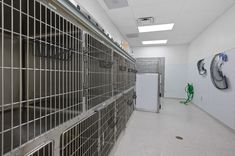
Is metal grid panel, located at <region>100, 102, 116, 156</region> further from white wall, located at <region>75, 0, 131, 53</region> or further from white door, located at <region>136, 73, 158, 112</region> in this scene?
white door, located at <region>136, 73, 158, 112</region>

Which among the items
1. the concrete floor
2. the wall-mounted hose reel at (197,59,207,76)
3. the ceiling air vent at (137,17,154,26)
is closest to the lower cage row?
the concrete floor

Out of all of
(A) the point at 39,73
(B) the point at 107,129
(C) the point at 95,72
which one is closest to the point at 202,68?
(B) the point at 107,129

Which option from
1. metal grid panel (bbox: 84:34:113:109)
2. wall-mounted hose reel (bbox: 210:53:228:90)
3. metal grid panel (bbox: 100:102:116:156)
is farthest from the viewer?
wall-mounted hose reel (bbox: 210:53:228:90)

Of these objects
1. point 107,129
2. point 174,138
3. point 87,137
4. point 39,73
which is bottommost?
point 174,138

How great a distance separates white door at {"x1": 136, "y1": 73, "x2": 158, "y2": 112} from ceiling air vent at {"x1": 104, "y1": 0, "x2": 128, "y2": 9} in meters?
2.19

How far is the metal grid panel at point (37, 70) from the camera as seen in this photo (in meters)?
0.58

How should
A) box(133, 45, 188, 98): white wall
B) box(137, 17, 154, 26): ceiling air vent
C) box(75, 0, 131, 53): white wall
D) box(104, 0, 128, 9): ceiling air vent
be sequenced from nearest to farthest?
1. box(75, 0, 131, 53): white wall
2. box(104, 0, 128, 9): ceiling air vent
3. box(137, 17, 154, 26): ceiling air vent
4. box(133, 45, 188, 98): white wall

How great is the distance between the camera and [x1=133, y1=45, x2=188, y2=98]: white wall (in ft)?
22.4

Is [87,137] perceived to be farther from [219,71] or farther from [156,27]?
[156,27]

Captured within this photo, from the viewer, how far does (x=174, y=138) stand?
255cm

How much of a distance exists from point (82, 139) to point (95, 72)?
59 centimetres

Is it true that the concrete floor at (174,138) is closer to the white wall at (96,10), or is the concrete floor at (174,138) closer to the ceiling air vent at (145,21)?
the white wall at (96,10)

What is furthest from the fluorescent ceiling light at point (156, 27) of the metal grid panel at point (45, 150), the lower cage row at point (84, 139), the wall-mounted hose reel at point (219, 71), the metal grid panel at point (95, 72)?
the metal grid panel at point (45, 150)

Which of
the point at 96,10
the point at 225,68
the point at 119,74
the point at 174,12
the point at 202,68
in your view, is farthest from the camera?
the point at 202,68
